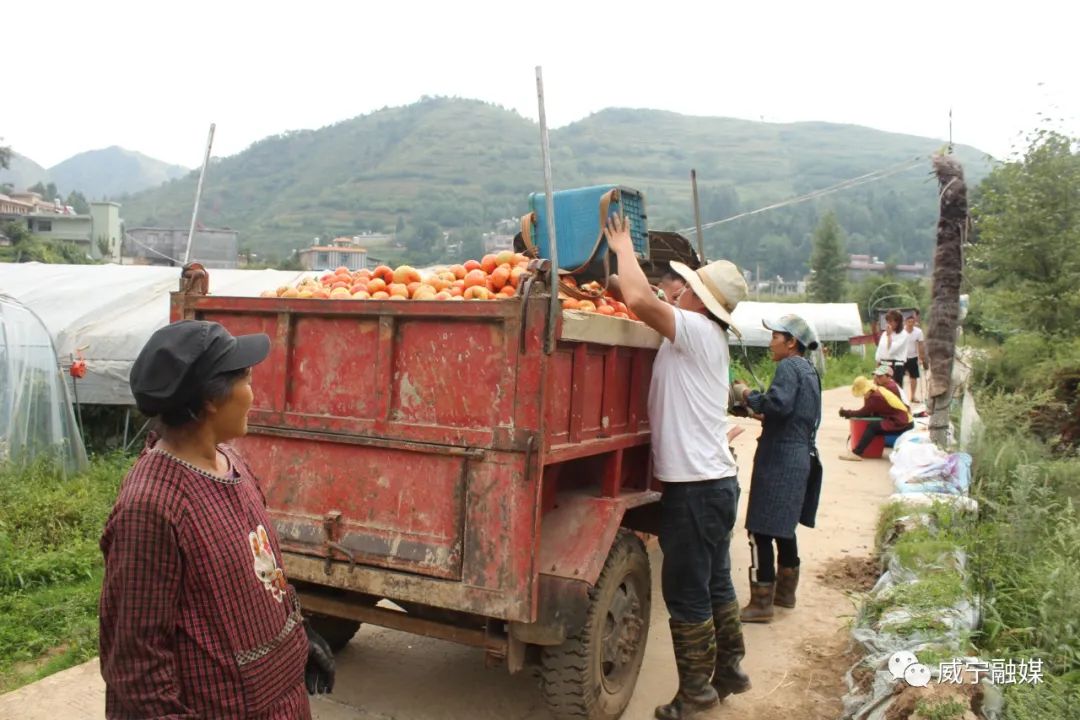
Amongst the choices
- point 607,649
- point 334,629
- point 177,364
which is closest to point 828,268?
point 334,629

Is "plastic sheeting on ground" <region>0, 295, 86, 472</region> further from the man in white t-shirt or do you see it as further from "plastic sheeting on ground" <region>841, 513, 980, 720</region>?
"plastic sheeting on ground" <region>841, 513, 980, 720</region>

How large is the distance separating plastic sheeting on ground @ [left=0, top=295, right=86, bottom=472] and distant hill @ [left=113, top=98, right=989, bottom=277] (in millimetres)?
47876

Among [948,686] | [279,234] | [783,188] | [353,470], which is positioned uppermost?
[783,188]

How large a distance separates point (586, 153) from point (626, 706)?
138 meters

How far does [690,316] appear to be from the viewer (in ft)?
12.8

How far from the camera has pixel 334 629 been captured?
463cm

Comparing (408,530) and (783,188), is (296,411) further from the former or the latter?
(783,188)

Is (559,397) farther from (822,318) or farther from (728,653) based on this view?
(822,318)

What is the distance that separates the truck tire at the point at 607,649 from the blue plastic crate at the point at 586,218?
5.02 ft

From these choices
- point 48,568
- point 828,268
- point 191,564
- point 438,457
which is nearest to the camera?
point 191,564

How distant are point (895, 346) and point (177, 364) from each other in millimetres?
14353

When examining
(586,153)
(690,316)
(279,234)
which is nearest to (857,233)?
(586,153)

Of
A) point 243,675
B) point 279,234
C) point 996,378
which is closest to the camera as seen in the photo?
point 243,675

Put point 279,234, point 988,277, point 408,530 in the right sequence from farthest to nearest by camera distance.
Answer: point 279,234 < point 988,277 < point 408,530
